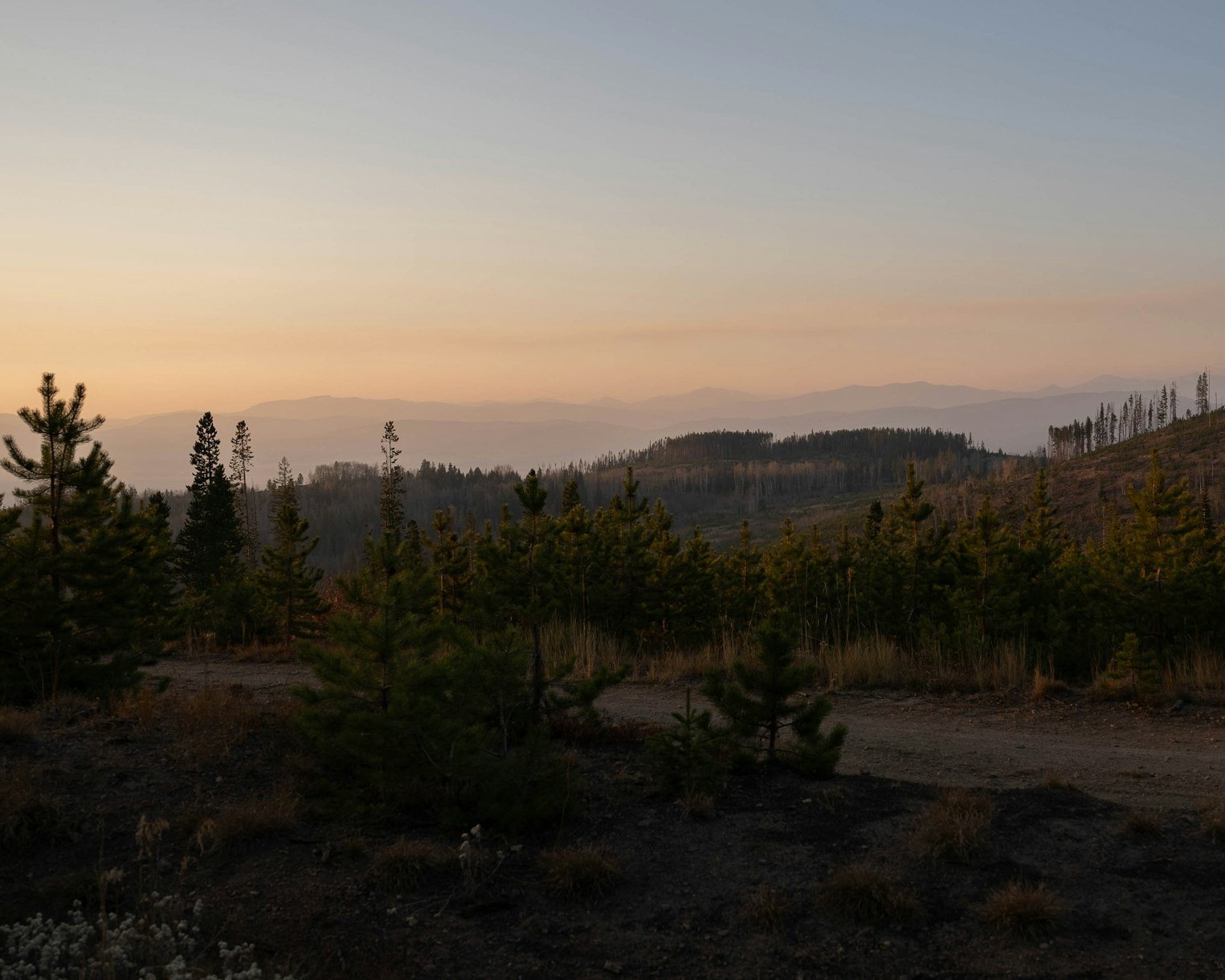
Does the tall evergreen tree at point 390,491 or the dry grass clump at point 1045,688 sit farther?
the tall evergreen tree at point 390,491

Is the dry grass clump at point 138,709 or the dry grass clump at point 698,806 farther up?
the dry grass clump at point 138,709

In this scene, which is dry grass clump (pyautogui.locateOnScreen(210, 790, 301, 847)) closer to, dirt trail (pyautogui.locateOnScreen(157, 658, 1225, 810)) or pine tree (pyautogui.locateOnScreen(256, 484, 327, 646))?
dirt trail (pyautogui.locateOnScreen(157, 658, 1225, 810))

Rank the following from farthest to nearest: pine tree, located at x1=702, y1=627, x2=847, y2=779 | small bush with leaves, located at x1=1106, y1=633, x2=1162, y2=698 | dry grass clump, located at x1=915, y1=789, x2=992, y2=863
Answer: small bush with leaves, located at x1=1106, y1=633, x2=1162, y2=698 → pine tree, located at x1=702, y1=627, x2=847, y2=779 → dry grass clump, located at x1=915, y1=789, x2=992, y2=863

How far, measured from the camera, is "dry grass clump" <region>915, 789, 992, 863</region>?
5.82 metres

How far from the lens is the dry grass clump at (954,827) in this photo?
5820 millimetres

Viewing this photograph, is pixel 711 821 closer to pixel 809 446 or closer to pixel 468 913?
pixel 468 913

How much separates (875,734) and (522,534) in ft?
15.4

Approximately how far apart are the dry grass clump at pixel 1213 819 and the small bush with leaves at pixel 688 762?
337 cm

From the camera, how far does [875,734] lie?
383 inches

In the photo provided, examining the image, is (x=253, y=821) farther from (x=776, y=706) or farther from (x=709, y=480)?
(x=709, y=480)

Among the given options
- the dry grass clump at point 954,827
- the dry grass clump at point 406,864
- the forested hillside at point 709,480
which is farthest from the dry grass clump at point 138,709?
the forested hillside at point 709,480

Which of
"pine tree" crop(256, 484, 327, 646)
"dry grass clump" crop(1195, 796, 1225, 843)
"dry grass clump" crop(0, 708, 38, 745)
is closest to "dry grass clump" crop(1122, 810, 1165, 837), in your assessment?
"dry grass clump" crop(1195, 796, 1225, 843)

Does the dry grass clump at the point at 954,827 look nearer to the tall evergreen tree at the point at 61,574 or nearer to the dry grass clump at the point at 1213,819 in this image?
the dry grass clump at the point at 1213,819

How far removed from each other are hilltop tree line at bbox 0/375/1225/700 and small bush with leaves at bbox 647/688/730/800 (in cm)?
131
